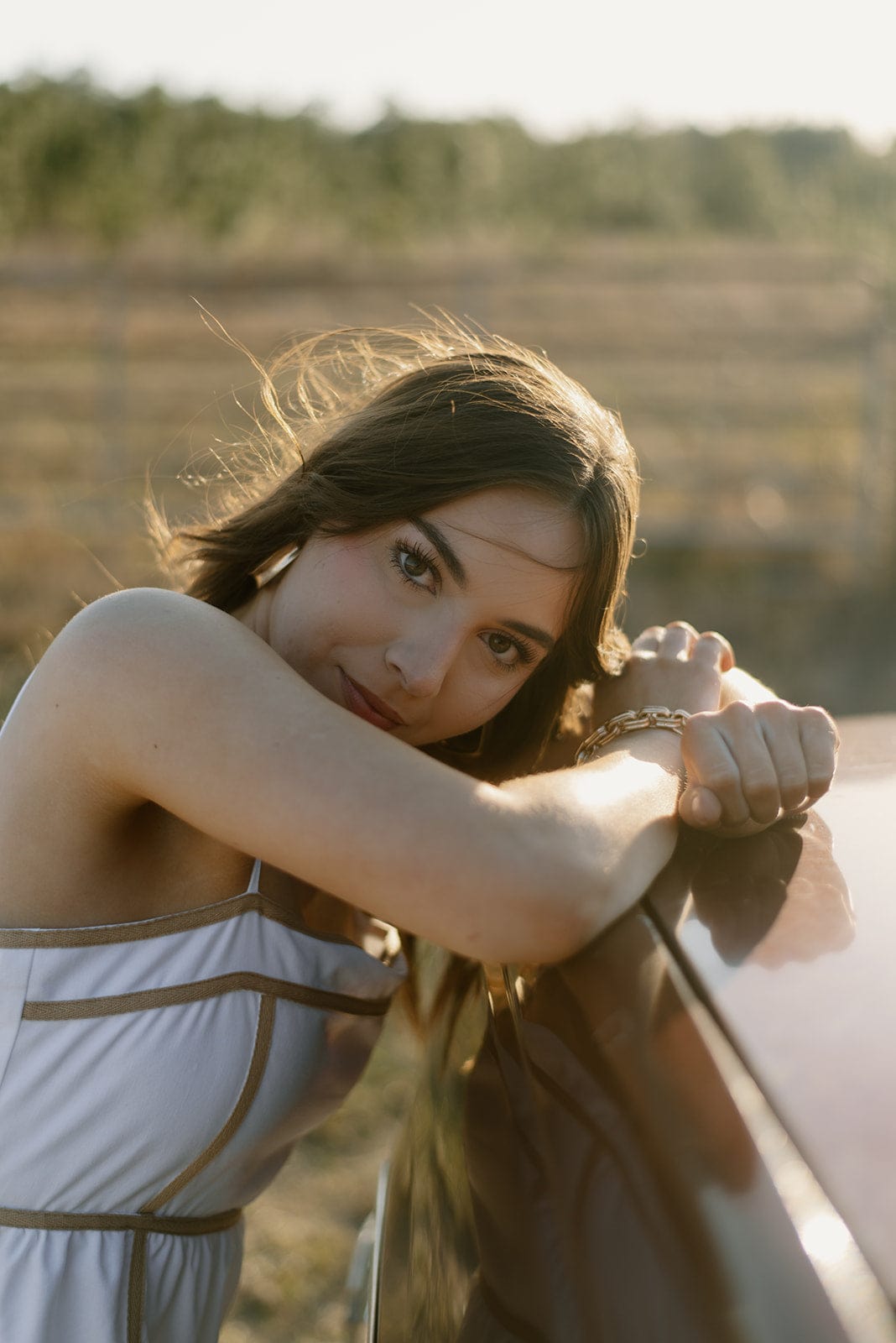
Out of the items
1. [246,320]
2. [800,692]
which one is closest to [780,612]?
[800,692]

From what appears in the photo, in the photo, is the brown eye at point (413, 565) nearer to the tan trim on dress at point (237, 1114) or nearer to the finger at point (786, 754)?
the finger at point (786, 754)

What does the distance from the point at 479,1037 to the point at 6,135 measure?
10155 millimetres

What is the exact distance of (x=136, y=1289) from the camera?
1.41 meters

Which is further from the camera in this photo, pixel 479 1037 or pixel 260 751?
pixel 479 1037

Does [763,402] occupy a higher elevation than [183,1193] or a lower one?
higher

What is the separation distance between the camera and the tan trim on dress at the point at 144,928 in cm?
141

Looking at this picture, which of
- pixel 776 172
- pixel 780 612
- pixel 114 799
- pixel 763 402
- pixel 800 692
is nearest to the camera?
pixel 114 799

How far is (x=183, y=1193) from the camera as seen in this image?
1.45 m

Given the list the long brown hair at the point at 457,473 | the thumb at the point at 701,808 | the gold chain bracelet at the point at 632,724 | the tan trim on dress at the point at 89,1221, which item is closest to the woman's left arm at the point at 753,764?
the thumb at the point at 701,808

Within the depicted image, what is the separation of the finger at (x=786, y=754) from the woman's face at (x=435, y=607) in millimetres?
351

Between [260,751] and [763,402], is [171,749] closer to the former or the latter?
[260,751]

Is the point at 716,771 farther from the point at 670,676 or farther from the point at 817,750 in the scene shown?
the point at 670,676

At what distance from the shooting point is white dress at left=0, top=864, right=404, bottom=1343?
1.38m

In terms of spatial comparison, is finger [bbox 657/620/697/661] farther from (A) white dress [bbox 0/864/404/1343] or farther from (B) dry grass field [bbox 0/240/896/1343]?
(B) dry grass field [bbox 0/240/896/1343]
